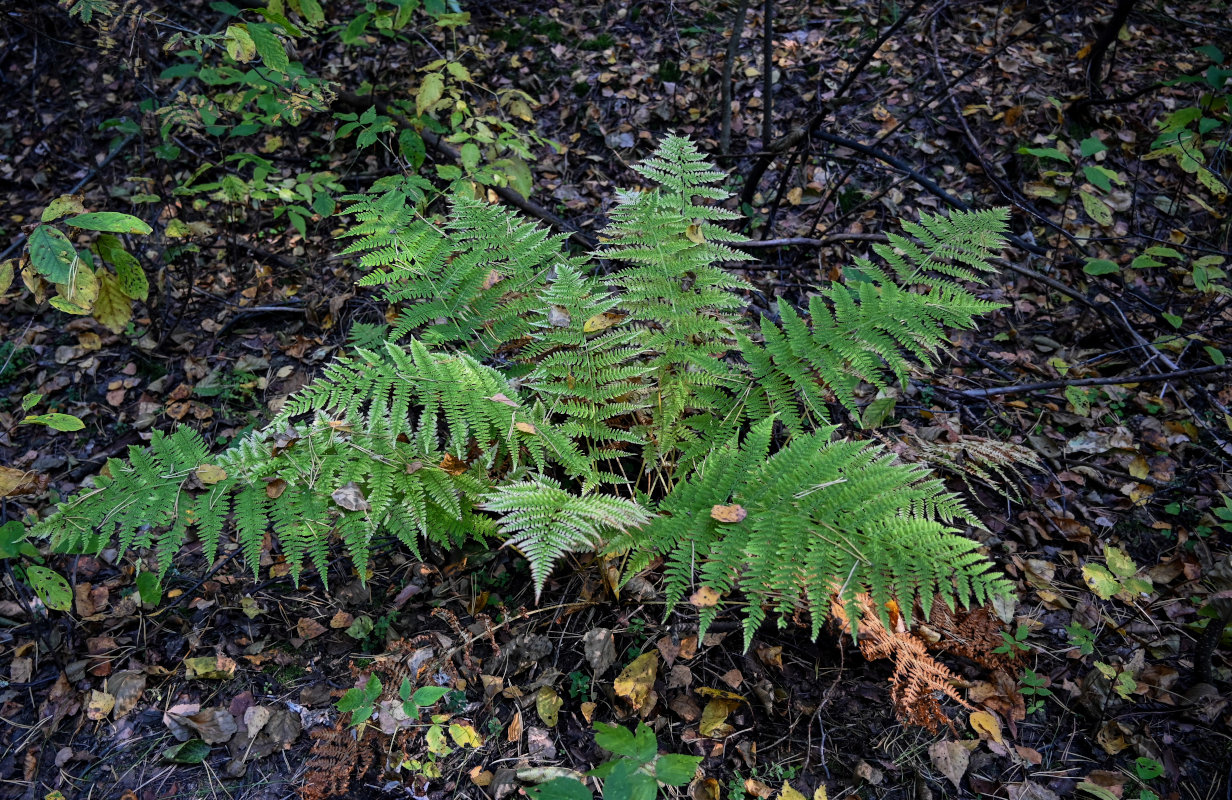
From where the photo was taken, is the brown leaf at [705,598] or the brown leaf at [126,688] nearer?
the brown leaf at [705,598]

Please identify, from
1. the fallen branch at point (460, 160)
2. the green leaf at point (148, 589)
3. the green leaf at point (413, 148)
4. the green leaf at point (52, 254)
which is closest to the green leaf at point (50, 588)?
the green leaf at point (148, 589)

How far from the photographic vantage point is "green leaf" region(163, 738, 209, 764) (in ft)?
→ 8.22

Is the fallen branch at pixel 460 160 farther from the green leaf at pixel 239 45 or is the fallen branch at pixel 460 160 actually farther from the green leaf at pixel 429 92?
the green leaf at pixel 239 45

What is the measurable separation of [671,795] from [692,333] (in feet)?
5.64

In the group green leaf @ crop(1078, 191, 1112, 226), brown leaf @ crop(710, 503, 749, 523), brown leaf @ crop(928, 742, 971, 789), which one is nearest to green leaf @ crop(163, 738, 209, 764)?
brown leaf @ crop(710, 503, 749, 523)

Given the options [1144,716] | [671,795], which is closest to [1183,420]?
[1144,716]

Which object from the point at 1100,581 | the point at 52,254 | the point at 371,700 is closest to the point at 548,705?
the point at 371,700

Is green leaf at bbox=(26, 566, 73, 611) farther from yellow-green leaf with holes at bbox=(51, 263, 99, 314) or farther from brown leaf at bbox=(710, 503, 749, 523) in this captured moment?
brown leaf at bbox=(710, 503, 749, 523)

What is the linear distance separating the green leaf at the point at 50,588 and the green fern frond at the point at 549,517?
5.80ft

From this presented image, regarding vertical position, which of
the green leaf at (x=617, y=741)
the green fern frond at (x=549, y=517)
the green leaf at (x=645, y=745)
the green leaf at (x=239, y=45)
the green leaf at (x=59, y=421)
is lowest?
the green leaf at (x=645, y=745)

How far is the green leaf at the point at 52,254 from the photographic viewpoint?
238 centimetres

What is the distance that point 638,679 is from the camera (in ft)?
8.09

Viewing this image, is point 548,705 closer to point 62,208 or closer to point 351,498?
point 351,498

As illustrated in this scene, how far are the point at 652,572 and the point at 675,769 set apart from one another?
1.00 metres
